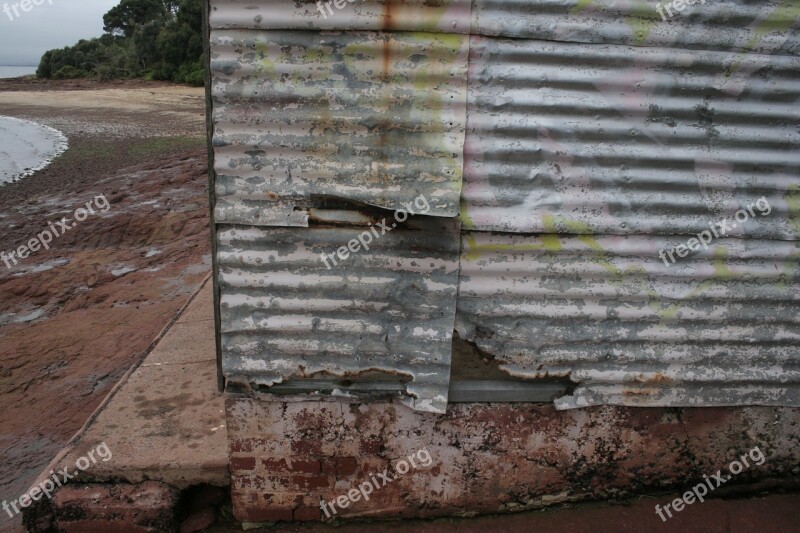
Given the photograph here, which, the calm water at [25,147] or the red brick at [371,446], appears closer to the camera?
the red brick at [371,446]

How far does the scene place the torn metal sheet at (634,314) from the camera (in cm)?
284

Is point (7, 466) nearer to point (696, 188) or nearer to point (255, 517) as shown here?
point (255, 517)

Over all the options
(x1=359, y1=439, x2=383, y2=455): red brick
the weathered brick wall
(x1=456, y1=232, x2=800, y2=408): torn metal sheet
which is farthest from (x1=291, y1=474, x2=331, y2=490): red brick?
(x1=456, y1=232, x2=800, y2=408): torn metal sheet

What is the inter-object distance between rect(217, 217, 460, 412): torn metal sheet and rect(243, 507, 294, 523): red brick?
2.60ft

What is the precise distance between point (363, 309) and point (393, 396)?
1.66 ft

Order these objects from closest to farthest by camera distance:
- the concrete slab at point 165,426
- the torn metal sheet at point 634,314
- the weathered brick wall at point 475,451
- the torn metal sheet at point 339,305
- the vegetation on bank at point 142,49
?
1. the torn metal sheet at point 339,305
2. the torn metal sheet at point 634,314
3. the weathered brick wall at point 475,451
4. the concrete slab at point 165,426
5. the vegetation on bank at point 142,49

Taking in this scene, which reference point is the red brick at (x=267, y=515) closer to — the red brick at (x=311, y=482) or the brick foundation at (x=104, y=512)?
the red brick at (x=311, y=482)

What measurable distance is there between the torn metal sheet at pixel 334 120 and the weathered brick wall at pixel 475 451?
111 centimetres

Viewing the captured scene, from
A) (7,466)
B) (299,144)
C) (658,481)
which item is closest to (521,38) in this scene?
(299,144)

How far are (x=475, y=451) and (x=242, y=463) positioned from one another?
125cm

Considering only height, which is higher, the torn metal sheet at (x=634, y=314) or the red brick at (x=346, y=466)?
the torn metal sheet at (x=634, y=314)

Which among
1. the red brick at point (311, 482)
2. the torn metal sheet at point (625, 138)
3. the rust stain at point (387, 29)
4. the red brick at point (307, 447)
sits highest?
the rust stain at point (387, 29)

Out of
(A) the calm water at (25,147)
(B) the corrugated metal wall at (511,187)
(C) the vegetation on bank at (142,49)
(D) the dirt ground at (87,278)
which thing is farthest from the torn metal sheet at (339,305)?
(C) the vegetation on bank at (142,49)

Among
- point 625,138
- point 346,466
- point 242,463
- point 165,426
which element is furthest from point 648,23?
point 165,426
